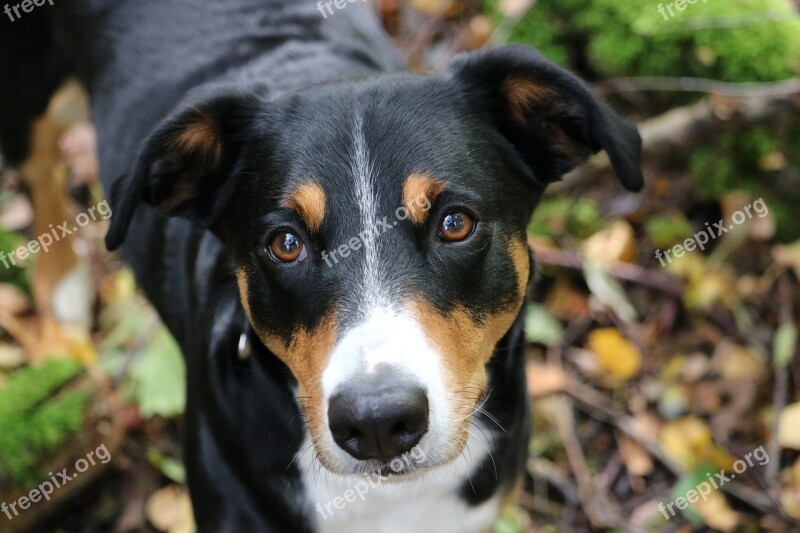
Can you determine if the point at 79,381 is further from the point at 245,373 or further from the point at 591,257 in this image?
the point at 591,257

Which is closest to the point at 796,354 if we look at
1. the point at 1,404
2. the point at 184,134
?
the point at 184,134

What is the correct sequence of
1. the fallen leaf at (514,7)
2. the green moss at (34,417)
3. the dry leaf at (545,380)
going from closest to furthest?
the green moss at (34,417), the dry leaf at (545,380), the fallen leaf at (514,7)

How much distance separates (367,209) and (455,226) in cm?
24

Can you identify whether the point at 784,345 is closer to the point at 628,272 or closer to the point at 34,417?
the point at 628,272

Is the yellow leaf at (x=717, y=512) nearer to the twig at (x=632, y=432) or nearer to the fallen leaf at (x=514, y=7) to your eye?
the twig at (x=632, y=432)

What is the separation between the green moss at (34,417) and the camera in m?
3.50

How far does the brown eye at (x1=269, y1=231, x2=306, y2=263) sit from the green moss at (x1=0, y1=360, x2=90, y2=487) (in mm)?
1734

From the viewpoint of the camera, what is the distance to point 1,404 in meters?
3.65

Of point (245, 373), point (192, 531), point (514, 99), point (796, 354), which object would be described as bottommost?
point (796, 354)

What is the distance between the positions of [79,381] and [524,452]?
2.00 metres

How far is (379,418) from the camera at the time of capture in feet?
6.50

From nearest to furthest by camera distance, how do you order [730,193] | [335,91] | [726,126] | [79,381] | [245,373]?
[335,91]
[245,373]
[79,381]
[726,126]
[730,193]

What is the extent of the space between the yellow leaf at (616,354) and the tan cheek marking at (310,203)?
2206mm

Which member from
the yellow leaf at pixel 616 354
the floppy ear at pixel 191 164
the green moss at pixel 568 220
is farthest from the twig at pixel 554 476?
the floppy ear at pixel 191 164
